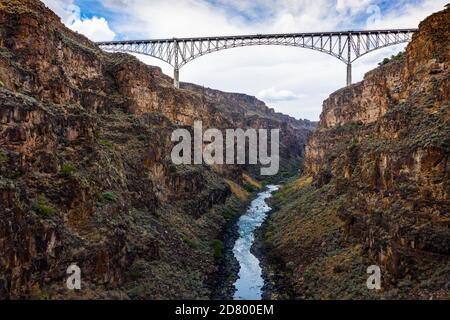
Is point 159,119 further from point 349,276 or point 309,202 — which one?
point 349,276

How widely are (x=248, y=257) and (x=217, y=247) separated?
12.0 ft

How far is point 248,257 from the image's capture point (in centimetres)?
4462

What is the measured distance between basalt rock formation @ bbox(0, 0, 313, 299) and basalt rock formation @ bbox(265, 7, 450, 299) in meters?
9.25

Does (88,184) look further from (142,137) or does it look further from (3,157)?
(142,137)

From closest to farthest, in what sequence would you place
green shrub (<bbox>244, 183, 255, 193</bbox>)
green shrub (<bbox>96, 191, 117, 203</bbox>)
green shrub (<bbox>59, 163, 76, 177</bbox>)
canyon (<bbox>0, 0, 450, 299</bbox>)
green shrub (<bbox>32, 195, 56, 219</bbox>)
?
canyon (<bbox>0, 0, 450, 299</bbox>), green shrub (<bbox>32, 195, 56, 219</bbox>), green shrub (<bbox>59, 163, 76, 177</bbox>), green shrub (<bbox>96, 191, 117, 203</bbox>), green shrub (<bbox>244, 183, 255, 193</bbox>)

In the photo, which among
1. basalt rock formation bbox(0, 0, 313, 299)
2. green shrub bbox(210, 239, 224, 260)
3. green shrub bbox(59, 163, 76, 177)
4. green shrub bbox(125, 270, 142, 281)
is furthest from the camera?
green shrub bbox(210, 239, 224, 260)

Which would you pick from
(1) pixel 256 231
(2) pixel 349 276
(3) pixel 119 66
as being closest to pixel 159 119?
(3) pixel 119 66

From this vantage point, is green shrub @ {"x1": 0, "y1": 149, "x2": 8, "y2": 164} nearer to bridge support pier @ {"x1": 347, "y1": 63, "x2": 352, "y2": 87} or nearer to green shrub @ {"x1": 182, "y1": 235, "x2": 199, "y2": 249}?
green shrub @ {"x1": 182, "y1": 235, "x2": 199, "y2": 249}

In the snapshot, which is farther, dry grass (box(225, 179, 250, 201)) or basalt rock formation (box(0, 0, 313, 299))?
dry grass (box(225, 179, 250, 201))

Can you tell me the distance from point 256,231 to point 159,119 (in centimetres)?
2131

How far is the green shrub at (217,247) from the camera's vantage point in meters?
43.4

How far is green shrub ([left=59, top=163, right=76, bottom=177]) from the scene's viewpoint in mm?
29609

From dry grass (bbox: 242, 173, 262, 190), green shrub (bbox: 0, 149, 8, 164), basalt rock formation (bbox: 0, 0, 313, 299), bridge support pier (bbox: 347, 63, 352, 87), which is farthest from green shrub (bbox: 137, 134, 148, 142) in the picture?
dry grass (bbox: 242, 173, 262, 190)
